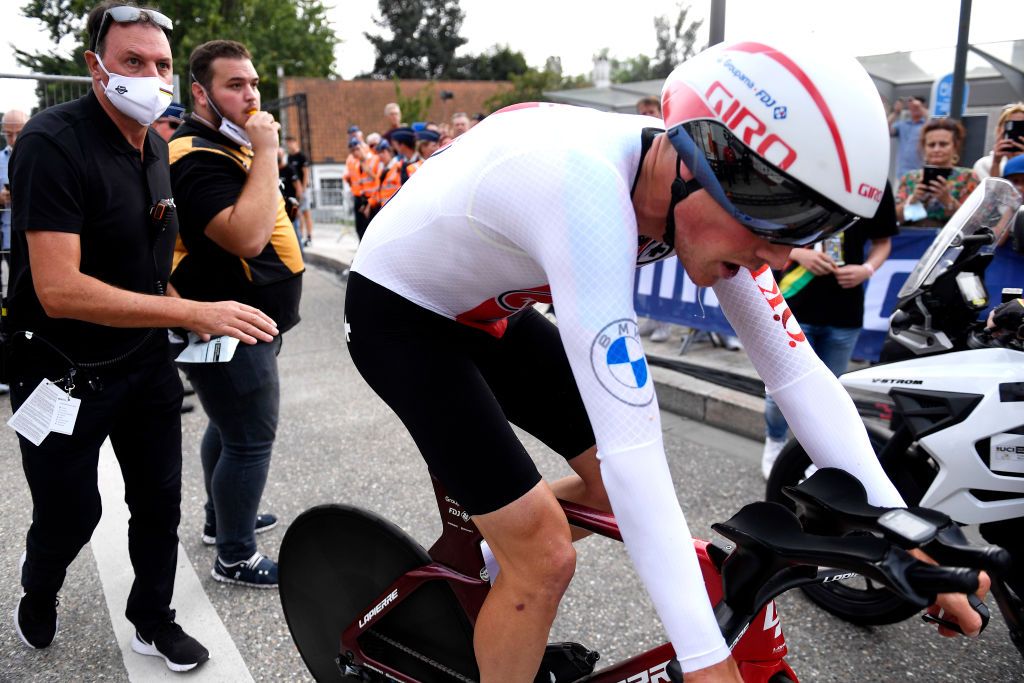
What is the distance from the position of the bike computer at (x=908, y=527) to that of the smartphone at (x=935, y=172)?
15.4ft

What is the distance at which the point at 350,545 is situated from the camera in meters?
2.22

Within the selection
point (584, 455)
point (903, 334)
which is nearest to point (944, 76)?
point (903, 334)

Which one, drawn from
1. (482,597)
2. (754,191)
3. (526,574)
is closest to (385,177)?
(482,597)

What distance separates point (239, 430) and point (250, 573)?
0.65m

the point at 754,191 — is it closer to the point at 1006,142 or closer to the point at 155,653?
the point at 155,653

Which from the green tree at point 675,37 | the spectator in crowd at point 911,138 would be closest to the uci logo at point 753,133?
the spectator in crowd at point 911,138

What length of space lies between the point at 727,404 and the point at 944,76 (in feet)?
18.1

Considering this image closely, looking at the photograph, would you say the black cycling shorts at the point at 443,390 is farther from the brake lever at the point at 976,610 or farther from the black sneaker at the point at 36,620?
the black sneaker at the point at 36,620

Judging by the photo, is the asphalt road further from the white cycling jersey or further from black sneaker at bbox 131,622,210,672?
the white cycling jersey

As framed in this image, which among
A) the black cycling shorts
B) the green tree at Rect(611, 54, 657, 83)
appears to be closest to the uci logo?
the black cycling shorts

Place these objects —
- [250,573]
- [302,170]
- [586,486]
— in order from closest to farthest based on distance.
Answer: [586,486]
[250,573]
[302,170]

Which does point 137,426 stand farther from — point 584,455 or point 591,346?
point 591,346

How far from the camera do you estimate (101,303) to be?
2.19 metres

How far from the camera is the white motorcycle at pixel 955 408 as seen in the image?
2.44 metres
